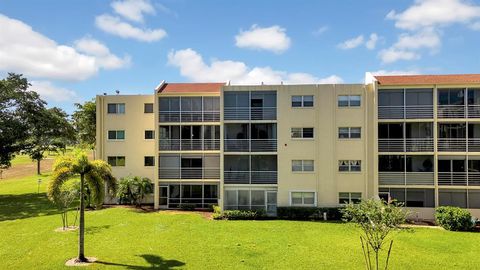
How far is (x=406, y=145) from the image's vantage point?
31.2 meters

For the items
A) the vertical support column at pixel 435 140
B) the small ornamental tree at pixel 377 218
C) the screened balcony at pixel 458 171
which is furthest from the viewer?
the vertical support column at pixel 435 140

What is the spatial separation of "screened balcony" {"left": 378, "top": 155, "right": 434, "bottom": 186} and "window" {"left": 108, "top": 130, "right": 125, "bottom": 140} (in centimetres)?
2491

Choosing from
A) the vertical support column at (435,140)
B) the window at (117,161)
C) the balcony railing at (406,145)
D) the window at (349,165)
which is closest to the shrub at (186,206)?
the window at (117,161)

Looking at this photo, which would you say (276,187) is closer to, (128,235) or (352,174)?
(352,174)

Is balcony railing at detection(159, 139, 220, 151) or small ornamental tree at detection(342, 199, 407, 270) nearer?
small ornamental tree at detection(342, 199, 407, 270)

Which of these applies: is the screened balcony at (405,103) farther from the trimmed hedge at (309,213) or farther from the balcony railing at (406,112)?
the trimmed hedge at (309,213)

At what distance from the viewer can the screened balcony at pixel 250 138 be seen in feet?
107

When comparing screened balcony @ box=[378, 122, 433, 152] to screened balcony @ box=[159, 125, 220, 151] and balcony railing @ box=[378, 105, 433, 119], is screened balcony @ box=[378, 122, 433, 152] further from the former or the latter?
screened balcony @ box=[159, 125, 220, 151]

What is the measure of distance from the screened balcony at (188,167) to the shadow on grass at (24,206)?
1068 cm

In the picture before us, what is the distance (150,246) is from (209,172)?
13.4m

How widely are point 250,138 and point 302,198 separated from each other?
276 inches

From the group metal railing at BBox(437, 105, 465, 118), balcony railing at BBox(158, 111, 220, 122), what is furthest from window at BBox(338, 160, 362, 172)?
balcony railing at BBox(158, 111, 220, 122)

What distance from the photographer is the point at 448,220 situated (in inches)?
1090

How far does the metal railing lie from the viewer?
30672mm
